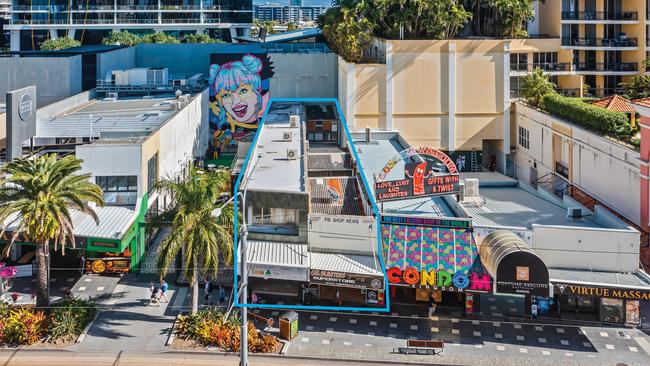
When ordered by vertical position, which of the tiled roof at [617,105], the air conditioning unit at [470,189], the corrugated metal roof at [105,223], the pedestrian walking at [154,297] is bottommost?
the pedestrian walking at [154,297]

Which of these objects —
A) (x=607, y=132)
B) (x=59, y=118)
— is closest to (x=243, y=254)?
(x=607, y=132)

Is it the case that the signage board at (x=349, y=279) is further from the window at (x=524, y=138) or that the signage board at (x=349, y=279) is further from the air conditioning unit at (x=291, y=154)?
the window at (x=524, y=138)

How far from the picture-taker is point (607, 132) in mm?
49188

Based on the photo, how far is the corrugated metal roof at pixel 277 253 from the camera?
3647 cm

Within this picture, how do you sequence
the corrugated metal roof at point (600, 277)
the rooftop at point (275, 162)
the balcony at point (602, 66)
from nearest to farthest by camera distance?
the corrugated metal roof at point (600, 277) < the rooftop at point (275, 162) < the balcony at point (602, 66)

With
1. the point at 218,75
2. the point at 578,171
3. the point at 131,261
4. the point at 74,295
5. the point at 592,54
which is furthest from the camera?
the point at 218,75

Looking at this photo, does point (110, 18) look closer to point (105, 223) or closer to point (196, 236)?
point (105, 223)

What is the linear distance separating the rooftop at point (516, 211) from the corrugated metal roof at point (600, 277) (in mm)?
4998

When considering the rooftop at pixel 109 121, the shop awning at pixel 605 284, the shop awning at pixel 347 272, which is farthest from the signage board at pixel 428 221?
the rooftop at pixel 109 121

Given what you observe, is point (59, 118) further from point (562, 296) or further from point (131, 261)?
point (562, 296)

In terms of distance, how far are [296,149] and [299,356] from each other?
66.4 ft

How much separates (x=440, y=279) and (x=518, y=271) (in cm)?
399

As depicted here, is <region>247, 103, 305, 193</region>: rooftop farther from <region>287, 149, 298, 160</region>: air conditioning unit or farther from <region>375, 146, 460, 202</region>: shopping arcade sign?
<region>375, 146, 460, 202</region>: shopping arcade sign

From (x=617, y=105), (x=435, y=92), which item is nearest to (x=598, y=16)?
(x=435, y=92)
